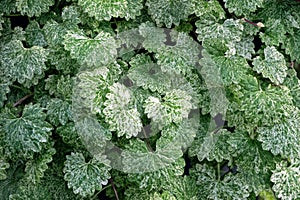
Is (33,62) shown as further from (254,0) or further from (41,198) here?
(254,0)

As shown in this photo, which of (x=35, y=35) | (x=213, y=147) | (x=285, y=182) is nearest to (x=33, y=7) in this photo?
(x=35, y=35)

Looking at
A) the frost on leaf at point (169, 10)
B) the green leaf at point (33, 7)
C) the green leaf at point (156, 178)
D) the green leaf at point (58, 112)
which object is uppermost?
the frost on leaf at point (169, 10)

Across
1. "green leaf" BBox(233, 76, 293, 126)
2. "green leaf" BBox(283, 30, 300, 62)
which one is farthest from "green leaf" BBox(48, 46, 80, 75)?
"green leaf" BBox(283, 30, 300, 62)

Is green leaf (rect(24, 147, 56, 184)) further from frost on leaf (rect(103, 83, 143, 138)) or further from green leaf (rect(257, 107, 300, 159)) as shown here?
green leaf (rect(257, 107, 300, 159))

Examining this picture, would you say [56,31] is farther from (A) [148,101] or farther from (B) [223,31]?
(B) [223,31]

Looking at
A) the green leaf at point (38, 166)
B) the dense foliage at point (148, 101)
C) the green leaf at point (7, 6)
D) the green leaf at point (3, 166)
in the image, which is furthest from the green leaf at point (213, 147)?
the green leaf at point (7, 6)

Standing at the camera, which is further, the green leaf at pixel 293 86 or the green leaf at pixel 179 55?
the green leaf at pixel 293 86

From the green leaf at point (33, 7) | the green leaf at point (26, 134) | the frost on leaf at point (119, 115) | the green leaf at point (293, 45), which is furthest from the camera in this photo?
the green leaf at point (293, 45)

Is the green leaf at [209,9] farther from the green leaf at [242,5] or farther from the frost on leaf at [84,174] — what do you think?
the frost on leaf at [84,174]
